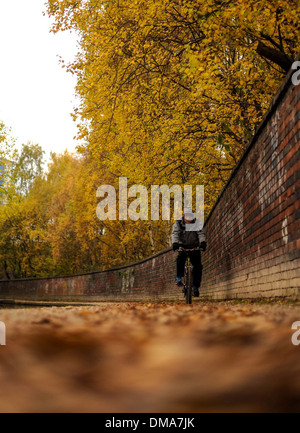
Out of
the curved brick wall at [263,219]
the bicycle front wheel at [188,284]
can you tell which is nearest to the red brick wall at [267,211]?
the curved brick wall at [263,219]

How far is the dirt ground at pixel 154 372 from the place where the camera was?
1030 mm

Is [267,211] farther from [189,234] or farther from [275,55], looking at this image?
[275,55]

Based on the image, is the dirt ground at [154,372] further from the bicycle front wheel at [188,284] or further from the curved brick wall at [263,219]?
the bicycle front wheel at [188,284]

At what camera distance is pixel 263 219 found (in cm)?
781

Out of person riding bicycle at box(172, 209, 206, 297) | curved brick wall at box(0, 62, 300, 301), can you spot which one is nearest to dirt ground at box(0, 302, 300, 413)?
curved brick wall at box(0, 62, 300, 301)

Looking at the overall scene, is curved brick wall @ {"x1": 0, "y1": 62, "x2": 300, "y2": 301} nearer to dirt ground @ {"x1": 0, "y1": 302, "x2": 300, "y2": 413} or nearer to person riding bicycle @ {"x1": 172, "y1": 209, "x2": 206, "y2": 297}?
person riding bicycle @ {"x1": 172, "y1": 209, "x2": 206, "y2": 297}

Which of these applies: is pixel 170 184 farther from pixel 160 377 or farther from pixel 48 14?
pixel 160 377

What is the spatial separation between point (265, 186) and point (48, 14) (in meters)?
8.94

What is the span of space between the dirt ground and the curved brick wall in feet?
15.1

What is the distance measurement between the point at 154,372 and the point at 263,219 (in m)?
6.95

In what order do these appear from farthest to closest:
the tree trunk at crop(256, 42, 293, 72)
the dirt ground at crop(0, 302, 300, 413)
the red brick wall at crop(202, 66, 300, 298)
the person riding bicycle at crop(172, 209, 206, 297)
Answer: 1. the person riding bicycle at crop(172, 209, 206, 297)
2. the tree trunk at crop(256, 42, 293, 72)
3. the red brick wall at crop(202, 66, 300, 298)
4. the dirt ground at crop(0, 302, 300, 413)

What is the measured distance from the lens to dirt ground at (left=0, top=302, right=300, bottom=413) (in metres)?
1.03

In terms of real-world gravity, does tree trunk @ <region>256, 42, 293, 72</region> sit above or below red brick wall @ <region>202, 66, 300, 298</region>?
above

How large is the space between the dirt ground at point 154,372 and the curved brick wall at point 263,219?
4.61 meters
